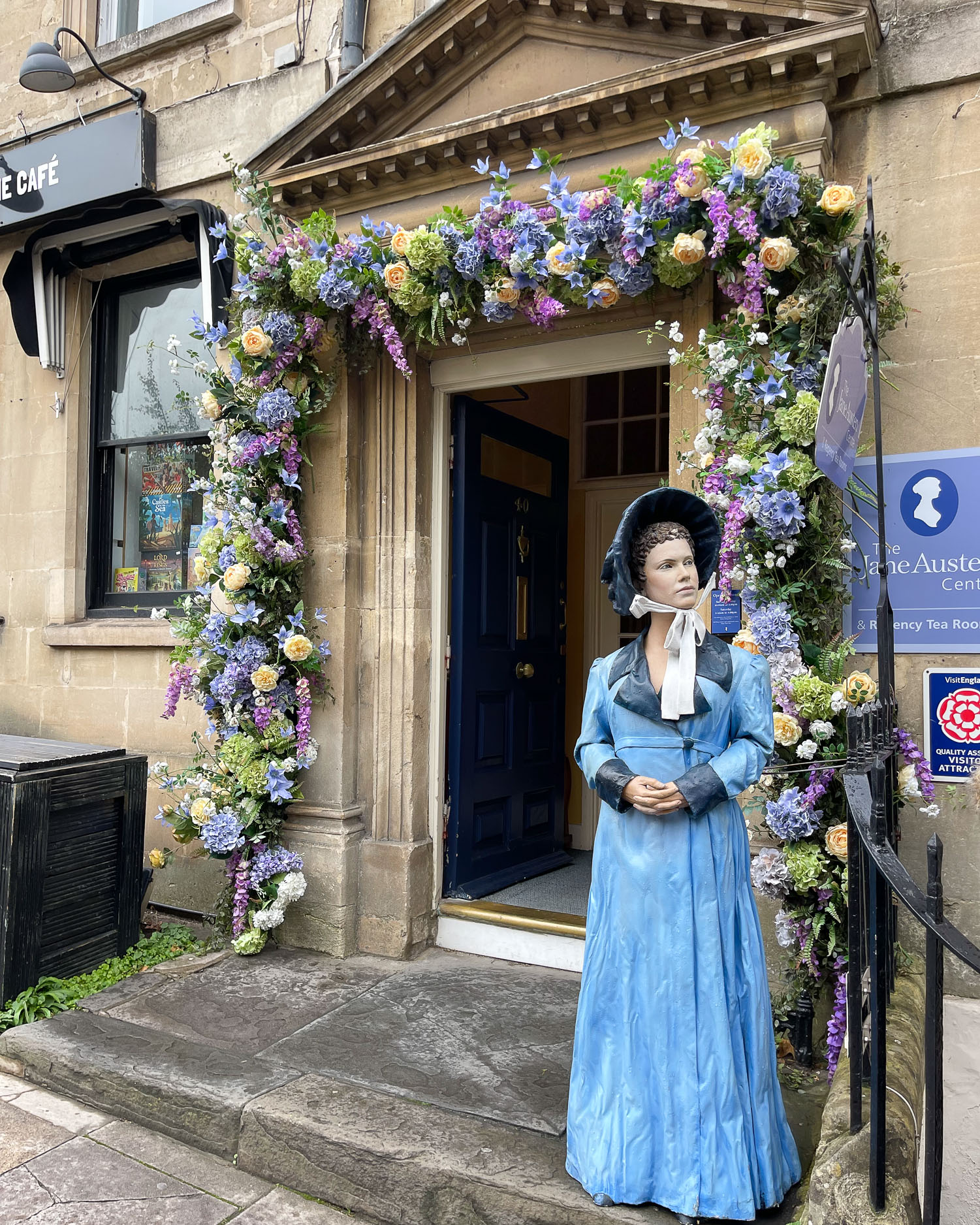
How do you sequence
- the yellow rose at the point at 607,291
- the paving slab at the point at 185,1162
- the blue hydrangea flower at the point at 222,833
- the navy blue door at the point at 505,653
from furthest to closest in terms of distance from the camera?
1. the navy blue door at the point at 505,653
2. the blue hydrangea flower at the point at 222,833
3. the yellow rose at the point at 607,291
4. the paving slab at the point at 185,1162

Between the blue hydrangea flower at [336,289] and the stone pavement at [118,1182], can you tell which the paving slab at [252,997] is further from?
the blue hydrangea flower at [336,289]

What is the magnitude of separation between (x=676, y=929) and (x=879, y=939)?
549 millimetres

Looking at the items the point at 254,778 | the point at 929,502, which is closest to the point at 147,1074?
the point at 254,778

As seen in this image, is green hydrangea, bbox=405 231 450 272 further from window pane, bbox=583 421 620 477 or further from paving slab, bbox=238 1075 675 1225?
paving slab, bbox=238 1075 675 1225

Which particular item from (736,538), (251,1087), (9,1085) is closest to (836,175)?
(736,538)

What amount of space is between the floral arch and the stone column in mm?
260

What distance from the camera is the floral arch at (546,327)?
3480 millimetres

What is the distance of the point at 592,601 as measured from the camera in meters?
6.99

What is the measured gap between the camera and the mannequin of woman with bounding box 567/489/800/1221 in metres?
2.46

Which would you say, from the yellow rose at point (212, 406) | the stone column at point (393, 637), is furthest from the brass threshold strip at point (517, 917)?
the yellow rose at point (212, 406)

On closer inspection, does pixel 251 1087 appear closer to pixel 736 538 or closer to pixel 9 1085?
pixel 9 1085

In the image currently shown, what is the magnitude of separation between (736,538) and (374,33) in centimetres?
355

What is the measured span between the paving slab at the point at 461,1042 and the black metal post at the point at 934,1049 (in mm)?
1527

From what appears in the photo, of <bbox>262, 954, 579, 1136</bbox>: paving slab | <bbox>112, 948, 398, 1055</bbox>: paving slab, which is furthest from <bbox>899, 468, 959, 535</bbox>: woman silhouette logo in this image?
<bbox>112, 948, 398, 1055</bbox>: paving slab
